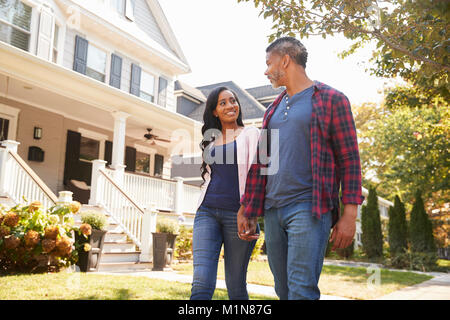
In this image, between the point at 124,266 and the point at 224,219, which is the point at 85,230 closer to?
the point at 124,266

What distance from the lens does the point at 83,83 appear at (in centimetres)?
953

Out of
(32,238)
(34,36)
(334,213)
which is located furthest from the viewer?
(34,36)

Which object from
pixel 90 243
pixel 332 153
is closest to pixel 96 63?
pixel 90 243

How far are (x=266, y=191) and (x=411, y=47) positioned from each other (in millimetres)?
2485

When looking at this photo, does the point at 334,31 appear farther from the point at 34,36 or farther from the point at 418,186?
the point at 418,186

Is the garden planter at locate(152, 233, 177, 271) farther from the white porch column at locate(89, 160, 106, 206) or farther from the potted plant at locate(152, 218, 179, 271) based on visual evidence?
the white porch column at locate(89, 160, 106, 206)

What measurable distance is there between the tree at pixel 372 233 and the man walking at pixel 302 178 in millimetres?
14148

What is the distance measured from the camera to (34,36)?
9961 mm

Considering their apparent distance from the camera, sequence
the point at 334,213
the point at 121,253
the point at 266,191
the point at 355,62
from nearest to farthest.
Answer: the point at 334,213
the point at 266,191
the point at 121,253
the point at 355,62

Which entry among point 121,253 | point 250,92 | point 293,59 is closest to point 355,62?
point 121,253

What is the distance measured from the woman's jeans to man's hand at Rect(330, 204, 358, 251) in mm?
839

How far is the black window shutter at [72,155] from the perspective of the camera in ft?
37.6

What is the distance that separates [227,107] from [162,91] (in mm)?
11816

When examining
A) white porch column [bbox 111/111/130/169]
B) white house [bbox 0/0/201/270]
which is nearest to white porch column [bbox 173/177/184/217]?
white house [bbox 0/0/201/270]
